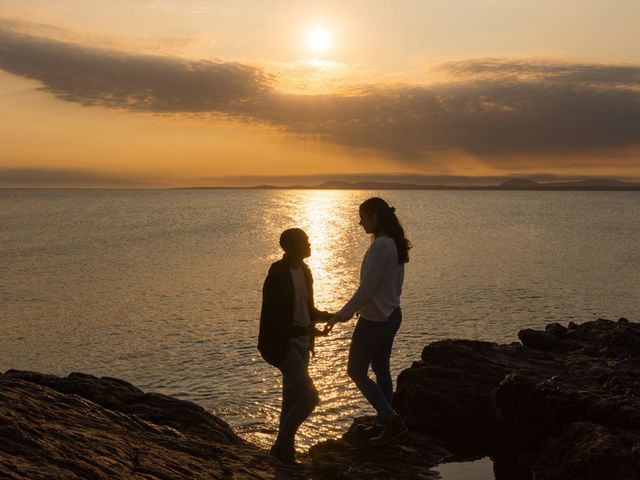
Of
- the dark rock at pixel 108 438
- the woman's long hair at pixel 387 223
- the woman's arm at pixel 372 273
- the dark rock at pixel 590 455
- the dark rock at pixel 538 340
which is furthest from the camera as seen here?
the dark rock at pixel 538 340

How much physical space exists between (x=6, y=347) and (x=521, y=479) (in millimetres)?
19198

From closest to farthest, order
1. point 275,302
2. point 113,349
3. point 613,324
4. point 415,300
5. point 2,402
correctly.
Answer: point 2,402
point 275,302
point 613,324
point 113,349
point 415,300

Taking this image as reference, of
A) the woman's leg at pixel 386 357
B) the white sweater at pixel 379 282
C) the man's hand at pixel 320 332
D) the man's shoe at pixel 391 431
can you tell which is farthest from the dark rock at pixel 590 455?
the man's hand at pixel 320 332

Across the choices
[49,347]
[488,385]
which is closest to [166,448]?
[488,385]

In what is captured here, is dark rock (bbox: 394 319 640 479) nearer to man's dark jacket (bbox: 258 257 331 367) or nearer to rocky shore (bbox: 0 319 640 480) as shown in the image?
rocky shore (bbox: 0 319 640 480)

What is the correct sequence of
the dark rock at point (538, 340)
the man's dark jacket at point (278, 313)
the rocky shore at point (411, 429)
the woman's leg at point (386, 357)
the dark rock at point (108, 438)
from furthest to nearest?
the dark rock at point (538, 340), the woman's leg at point (386, 357), the man's dark jacket at point (278, 313), the rocky shore at point (411, 429), the dark rock at point (108, 438)

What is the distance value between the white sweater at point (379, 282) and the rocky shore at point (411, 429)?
6.55 ft

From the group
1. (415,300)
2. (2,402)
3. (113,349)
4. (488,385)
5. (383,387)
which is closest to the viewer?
(2,402)

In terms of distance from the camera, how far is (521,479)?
926 centimetres

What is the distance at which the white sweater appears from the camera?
27.0ft

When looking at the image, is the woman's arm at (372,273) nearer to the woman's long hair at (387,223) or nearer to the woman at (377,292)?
the woman at (377,292)

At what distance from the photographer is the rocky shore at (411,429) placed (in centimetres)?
582

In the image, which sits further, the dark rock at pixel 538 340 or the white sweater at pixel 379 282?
the dark rock at pixel 538 340

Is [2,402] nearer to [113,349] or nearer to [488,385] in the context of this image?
[488,385]
